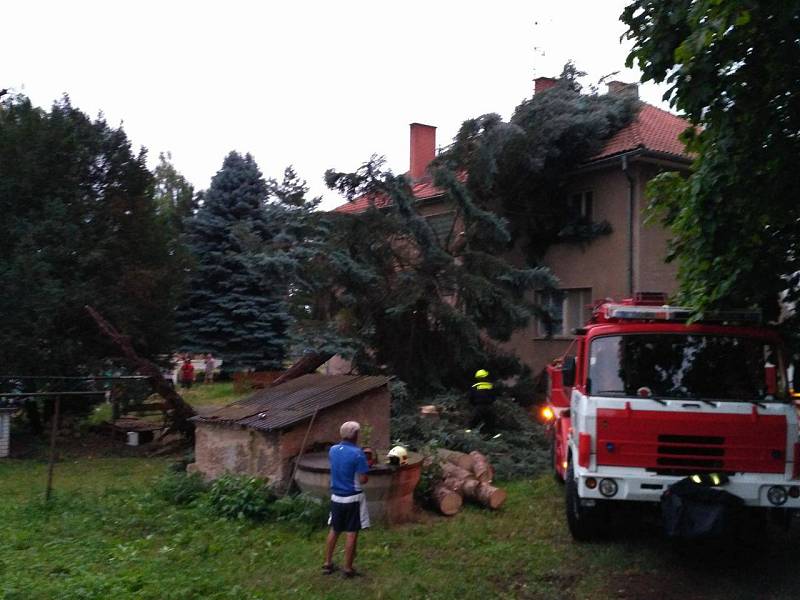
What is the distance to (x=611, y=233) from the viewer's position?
22.0 meters

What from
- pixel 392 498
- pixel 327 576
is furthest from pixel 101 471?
pixel 327 576

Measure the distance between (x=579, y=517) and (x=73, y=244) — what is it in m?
13.7

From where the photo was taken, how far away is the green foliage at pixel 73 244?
17.1 metres

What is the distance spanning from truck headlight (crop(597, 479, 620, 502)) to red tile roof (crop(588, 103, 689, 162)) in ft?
46.1

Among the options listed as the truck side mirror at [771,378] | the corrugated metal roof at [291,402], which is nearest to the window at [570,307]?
the corrugated metal roof at [291,402]

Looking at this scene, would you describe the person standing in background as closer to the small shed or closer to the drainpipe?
the drainpipe

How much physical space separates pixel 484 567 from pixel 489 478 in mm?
3443

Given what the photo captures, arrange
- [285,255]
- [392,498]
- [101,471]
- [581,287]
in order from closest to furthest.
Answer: [392,498]
[101,471]
[285,255]
[581,287]

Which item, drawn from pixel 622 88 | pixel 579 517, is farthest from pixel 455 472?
pixel 622 88

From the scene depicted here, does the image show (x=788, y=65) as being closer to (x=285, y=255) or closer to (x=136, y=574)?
(x=136, y=574)

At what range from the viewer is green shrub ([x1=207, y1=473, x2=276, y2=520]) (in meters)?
9.71

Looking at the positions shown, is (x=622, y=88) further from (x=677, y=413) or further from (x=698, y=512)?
(x=698, y=512)

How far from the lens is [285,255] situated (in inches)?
659

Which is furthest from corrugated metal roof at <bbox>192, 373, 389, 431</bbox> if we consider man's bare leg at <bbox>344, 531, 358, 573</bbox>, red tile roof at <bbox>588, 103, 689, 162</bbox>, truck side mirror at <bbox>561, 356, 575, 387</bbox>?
red tile roof at <bbox>588, 103, 689, 162</bbox>
